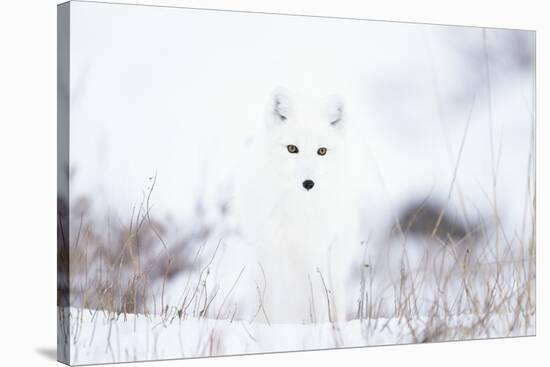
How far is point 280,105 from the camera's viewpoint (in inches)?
274

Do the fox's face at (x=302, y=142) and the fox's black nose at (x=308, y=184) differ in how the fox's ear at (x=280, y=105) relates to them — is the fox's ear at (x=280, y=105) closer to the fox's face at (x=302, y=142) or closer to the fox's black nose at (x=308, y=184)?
the fox's face at (x=302, y=142)

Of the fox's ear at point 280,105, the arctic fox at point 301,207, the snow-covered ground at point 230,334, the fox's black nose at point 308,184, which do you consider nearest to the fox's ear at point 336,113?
the arctic fox at point 301,207

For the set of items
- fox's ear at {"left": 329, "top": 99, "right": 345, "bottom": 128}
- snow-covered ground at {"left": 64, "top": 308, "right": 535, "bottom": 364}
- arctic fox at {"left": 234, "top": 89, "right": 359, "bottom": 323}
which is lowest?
snow-covered ground at {"left": 64, "top": 308, "right": 535, "bottom": 364}

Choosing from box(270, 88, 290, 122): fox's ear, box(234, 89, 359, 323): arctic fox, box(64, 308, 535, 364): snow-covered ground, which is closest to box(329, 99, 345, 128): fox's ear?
box(234, 89, 359, 323): arctic fox

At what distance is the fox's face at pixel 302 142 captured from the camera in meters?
6.91

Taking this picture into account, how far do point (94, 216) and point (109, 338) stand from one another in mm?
753

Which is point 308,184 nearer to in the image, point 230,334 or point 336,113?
point 336,113

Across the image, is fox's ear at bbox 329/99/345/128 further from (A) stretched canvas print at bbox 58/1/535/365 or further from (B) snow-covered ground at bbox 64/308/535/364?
(B) snow-covered ground at bbox 64/308/535/364

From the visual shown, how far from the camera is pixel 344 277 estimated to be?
7.18m

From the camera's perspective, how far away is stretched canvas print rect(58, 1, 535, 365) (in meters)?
6.49

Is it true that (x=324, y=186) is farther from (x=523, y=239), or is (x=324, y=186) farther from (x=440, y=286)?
(x=523, y=239)

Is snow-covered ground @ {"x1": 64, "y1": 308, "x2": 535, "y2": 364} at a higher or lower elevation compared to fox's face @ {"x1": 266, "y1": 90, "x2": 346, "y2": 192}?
lower

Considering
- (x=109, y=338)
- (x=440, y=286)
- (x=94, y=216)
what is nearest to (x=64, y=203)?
(x=94, y=216)

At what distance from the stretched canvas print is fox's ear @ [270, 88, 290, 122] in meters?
0.01
